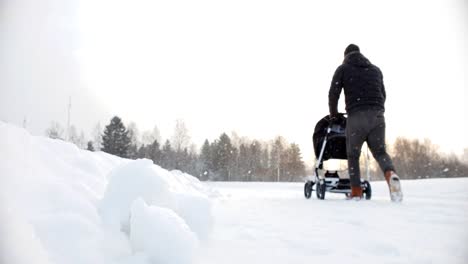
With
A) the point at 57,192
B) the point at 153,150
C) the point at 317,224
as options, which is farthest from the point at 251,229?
the point at 153,150

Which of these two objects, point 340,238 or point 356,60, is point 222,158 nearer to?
point 356,60

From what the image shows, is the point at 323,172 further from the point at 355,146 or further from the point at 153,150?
the point at 153,150

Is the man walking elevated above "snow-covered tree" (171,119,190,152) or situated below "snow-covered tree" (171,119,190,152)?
below

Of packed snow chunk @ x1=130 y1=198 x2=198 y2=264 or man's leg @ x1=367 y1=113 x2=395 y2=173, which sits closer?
packed snow chunk @ x1=130 y1=198 x2=198 y2=264

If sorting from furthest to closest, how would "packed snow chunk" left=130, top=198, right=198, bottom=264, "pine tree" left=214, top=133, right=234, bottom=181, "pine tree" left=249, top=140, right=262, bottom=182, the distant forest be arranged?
1. "pine tree" left=249, top=140, right=262, bottom=182
2. "pine tree" left=214, top=133, right=234, bottom=181
3. the distant forest
4. "packed snow chunk" left=130, top=198, right=198, bottom=264

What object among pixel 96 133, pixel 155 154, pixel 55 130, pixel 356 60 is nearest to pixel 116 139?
pixel 155 154

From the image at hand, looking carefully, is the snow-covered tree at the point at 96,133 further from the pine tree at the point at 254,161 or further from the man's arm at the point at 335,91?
the man's arm at the point at 335,91

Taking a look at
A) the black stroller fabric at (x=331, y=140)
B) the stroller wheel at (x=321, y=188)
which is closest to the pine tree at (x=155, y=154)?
the black stroller fabric at (x=331, y=140)

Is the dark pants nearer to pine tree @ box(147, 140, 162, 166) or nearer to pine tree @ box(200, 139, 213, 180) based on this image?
pine tree @ box(147, 140, 162, 166)

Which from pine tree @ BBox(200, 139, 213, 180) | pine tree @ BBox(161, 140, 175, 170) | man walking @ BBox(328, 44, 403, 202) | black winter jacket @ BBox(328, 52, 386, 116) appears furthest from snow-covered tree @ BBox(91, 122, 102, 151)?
man walking @ BBox(328, 44, 403, 202)

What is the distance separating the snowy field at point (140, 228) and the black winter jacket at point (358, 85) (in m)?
2.03

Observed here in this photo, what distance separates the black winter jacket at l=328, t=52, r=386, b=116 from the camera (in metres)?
4.03

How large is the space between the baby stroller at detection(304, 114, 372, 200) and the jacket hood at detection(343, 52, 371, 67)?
74 centimetres

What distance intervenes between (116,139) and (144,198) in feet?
146
